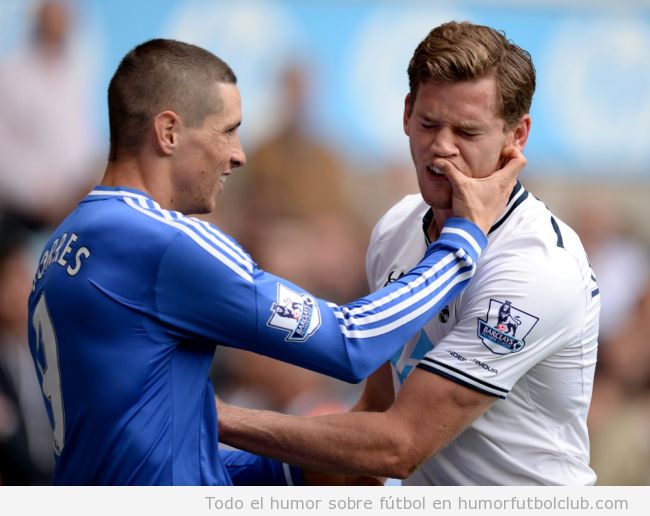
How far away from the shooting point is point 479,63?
10.3 feet

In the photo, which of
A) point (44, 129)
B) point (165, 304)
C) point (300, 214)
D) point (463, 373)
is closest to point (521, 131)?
point (463, 373)

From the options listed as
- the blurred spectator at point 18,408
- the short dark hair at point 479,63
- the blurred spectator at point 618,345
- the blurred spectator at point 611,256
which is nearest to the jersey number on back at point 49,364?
the short dark hair at point 479,63

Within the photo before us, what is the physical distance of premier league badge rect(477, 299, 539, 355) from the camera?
3.05 metres

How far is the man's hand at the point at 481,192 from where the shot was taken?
313 cm

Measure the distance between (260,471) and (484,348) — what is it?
0.94 meters

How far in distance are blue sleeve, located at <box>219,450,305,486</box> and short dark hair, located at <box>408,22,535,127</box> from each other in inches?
52.3

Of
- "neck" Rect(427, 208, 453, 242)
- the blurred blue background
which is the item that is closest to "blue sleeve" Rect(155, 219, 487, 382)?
"neck" Rect(427, 208, 453, 242)

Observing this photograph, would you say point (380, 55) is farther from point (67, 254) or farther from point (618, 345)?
point (67, 254)

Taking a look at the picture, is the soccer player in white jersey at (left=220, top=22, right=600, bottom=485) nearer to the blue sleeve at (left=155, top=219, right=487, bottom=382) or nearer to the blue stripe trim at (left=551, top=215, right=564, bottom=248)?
the blue stripe trim at (left=551, top=215, right=564, bottom=248)

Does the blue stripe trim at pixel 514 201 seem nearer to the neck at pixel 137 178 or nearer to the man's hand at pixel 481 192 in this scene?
the man's hand at pixel 481 192

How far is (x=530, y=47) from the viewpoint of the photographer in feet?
23.3

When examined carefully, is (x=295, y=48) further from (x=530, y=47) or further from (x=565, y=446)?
(x=565, y=446)
